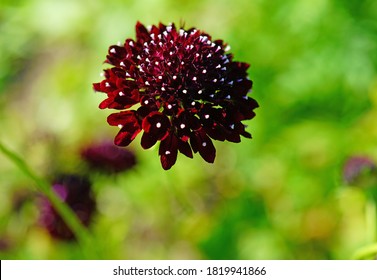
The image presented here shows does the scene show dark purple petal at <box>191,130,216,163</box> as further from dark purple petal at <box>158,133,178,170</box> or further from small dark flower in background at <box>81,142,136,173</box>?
small dark flower in background at <box>81,142,136,173</box>

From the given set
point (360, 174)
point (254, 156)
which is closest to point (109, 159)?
point (254, 156)

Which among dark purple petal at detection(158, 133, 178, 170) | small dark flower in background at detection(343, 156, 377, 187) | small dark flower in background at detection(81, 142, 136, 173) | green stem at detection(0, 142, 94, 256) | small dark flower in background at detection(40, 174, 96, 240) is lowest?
dark purple petal at detection(158, 133, 178, 170)

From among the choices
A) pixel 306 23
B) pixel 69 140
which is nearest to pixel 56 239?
pixel 69 140

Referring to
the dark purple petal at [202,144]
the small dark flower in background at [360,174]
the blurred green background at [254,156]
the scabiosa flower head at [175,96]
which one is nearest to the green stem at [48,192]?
the scabiosa flower head at [175,96]

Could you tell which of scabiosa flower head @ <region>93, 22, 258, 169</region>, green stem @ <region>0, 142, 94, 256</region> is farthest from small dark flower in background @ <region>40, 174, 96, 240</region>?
scabiosa flower head @ <region>93, 22, 258, 169</region>

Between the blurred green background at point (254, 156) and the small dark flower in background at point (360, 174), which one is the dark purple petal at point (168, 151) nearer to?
the small dark flower in background at point (360, 174)
